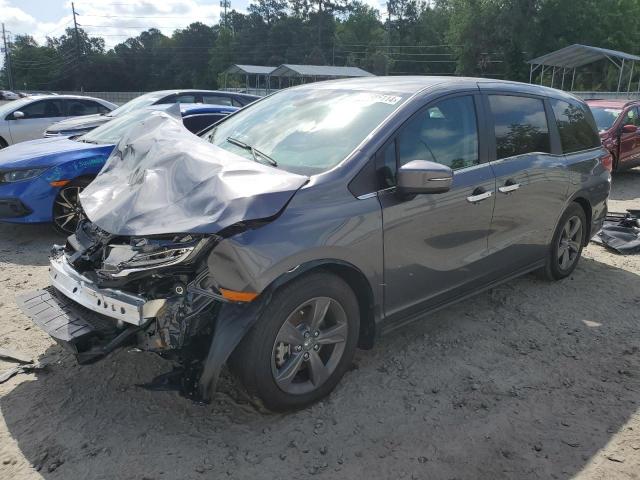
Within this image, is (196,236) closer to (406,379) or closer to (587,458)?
(406,379)

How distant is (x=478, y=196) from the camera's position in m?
3.74

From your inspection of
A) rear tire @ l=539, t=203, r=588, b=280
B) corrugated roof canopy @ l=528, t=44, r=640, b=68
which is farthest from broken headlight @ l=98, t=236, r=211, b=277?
corrugated roof canopy @ l=528, t=44, r=640, b=68

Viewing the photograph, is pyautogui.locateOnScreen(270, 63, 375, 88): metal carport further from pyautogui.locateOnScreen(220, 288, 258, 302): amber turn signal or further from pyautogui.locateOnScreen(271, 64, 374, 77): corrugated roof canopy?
pyautogui.locateOnScreen(220, 288, 258, 302): amber turn signal

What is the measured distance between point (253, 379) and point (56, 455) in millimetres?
1017

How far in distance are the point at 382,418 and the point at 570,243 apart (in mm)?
3107

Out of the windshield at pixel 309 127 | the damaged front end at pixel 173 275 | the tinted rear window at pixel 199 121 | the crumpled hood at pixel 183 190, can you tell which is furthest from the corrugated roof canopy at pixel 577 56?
the damaged front end at pixel 173 275

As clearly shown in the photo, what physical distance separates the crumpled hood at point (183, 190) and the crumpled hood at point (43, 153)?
9.21 feet

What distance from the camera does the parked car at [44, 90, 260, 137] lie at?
8.51 meters

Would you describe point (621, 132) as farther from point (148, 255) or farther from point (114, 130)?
point (148, 255)

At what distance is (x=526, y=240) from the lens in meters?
4.39

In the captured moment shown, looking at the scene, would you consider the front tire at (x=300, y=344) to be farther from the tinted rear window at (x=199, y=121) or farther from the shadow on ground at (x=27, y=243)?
the tinted rear window at (x=199, y=121)


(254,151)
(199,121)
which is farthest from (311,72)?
(254,151)

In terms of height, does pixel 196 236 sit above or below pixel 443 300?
above

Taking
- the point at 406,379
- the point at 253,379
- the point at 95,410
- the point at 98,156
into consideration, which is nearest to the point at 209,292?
the point at 253,379
